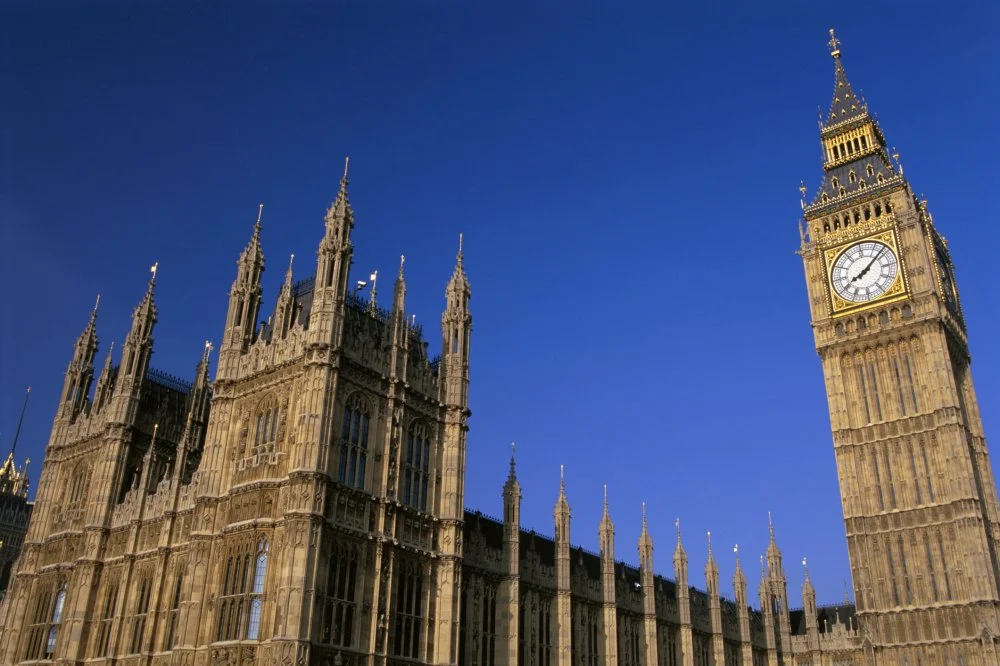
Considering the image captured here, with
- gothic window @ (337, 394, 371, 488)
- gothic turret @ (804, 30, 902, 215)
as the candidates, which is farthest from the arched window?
gothic turret @ (804, 30, 902, 215)

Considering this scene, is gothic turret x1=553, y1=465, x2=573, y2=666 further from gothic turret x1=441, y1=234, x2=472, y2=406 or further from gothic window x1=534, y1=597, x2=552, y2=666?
gothic turret x1=441, y1=234, x2=472, y2=406

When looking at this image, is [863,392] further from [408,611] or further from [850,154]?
[408,611]

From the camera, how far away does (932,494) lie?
235ft

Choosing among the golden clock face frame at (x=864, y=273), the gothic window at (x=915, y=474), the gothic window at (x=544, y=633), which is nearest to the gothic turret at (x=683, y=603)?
the gothic window at (x=544, y=633)

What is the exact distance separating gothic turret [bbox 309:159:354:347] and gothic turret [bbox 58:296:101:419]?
846 inches

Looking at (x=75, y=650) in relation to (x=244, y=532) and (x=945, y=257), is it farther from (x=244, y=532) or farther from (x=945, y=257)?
(x=945, y=257)

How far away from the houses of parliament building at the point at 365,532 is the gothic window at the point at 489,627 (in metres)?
0.13

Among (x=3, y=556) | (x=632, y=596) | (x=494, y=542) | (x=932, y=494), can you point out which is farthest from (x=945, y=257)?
(x=3, y=556)

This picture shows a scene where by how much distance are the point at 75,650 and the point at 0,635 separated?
8179 mm

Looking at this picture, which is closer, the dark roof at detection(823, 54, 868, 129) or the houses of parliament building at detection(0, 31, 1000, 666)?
the houses of parliament building at detection(0, 31, 1000, 666)

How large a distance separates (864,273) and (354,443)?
5704cm

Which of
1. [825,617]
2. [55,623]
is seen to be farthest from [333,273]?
[825,617]

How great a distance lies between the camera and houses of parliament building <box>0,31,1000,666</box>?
38781mm

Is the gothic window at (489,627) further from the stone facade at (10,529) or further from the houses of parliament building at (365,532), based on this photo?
the stone facade at (10,529)
